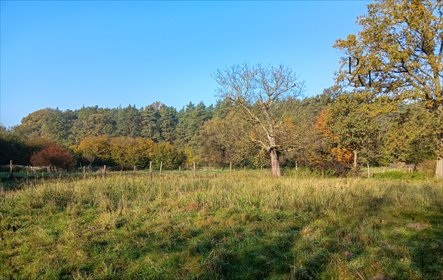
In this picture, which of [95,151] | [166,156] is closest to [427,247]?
[95,151]

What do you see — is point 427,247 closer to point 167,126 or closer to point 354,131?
point 354,131

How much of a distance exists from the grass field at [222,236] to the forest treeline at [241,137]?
48.0 feet

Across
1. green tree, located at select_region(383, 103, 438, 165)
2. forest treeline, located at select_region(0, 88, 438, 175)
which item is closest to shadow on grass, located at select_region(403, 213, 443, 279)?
green tree, located at select_region(383, 103, 438, 165)

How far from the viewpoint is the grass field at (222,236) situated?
5.02m

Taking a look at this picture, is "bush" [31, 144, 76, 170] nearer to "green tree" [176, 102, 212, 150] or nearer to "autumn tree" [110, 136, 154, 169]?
"autumn tree" [110, 136, 154, 169]

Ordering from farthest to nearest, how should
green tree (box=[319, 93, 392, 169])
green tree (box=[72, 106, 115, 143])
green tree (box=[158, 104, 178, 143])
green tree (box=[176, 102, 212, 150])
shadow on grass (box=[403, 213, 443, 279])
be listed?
green tree (box=[158, 104, 178, 143])
green tree (box=[72, 106, 115, 143])
green tree (box=[176, 102, 212, 150])
green tree (box=[319, 93, 392, 169])
shadow on grass (box=[403, 213, 443, 279])

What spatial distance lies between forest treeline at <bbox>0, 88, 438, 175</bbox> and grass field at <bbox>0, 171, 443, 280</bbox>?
14616 millimetres

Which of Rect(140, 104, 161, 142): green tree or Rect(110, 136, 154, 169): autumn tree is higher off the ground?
Rect(140, 104, 161, 142): green tree

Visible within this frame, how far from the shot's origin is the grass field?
16.5ft

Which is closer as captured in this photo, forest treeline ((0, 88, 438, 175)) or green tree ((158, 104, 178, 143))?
forest treeline ((0, 88, 438, 175))

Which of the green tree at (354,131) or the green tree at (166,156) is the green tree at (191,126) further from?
the green tree at (354,131)

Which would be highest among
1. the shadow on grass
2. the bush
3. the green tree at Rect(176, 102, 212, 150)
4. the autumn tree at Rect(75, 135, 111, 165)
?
the green tree at Rect(176, 102, 212, 150)

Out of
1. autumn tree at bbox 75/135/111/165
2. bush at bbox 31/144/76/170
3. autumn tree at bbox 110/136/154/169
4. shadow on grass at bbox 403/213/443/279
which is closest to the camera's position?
shadow on grass at bbox 403/213/443/279

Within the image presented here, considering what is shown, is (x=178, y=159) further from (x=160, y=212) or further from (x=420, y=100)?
(x=160, y=212)
